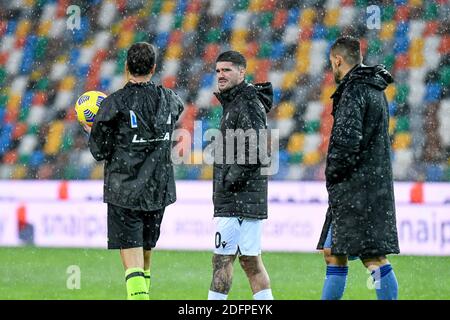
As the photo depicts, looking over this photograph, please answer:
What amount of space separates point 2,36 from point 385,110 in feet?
35.7

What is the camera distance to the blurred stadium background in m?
12.5

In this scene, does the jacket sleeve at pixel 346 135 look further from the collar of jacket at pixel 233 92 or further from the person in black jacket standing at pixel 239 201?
the collar of jacket at pixel 233 92

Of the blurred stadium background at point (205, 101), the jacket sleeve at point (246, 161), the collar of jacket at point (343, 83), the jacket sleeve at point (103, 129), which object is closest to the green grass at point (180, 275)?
the blurred stadium background at point (205, 101)

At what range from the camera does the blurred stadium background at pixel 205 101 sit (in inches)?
491

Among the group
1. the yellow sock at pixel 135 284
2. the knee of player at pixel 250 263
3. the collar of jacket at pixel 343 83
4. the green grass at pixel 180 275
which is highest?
the collar of jacket at pixel 343 83

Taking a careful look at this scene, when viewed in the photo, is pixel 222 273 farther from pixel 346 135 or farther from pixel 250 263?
pixel 346 135

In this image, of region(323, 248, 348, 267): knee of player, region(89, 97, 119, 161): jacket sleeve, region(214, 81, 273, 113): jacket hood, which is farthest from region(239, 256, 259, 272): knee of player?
region(89, 97, 119, 161): jacket sleeve

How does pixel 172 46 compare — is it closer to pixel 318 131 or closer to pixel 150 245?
pixel 318 131

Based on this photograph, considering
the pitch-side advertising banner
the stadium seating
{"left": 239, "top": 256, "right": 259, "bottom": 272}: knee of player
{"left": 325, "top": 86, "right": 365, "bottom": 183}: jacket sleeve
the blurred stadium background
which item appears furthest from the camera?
the stadium seating

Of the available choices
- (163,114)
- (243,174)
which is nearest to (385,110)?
(243,174)

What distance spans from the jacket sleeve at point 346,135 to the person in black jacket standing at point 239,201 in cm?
54

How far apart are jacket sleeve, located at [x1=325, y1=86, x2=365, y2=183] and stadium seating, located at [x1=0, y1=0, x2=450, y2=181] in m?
7.01

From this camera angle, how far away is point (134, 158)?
22.8 feet

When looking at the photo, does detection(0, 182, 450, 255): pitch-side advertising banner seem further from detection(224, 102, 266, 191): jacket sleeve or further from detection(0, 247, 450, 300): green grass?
detection(224, 102, 266, 191): jacket sleeve
